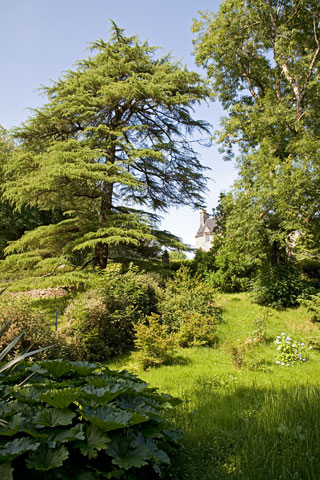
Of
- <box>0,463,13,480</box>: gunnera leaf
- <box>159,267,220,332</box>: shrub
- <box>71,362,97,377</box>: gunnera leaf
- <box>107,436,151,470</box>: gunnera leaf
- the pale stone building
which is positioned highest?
the pale stone building

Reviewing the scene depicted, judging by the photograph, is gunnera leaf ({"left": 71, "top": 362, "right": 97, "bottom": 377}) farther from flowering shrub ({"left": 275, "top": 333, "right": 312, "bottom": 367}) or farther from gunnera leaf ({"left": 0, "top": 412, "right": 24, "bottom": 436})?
flowering shrub ({"left": 275, "top": 333, "right": 312, "bottom": 367})

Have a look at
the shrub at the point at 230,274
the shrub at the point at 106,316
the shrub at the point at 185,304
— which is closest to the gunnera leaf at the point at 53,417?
the shrub at the point at 106,316

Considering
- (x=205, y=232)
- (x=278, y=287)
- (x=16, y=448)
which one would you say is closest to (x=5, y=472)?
(x=16, y=448)

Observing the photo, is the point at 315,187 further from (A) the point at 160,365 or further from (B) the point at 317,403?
(B) the point at 317,403

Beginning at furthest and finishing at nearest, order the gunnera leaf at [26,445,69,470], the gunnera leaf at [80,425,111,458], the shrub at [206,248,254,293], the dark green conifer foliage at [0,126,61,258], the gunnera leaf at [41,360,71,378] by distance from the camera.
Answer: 1. the dark green conifer foliage at [0,126,61,258]
2. the shrub at [206,248,254,293]
3. the gunnera leaf at [41,360,71,378]
4. the gunnera leaf at [80,425,111,458]
5. the gunnera leaf at [26,445,69,470]

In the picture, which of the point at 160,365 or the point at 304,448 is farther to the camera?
the point at 160,365

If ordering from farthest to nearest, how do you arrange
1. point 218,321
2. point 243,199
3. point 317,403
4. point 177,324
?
point 243,199, point 218,321, point 177,324, point 317,403

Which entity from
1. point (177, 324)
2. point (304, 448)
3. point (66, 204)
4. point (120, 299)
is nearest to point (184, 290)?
point (177, 324)

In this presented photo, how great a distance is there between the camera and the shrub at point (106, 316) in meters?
6.91

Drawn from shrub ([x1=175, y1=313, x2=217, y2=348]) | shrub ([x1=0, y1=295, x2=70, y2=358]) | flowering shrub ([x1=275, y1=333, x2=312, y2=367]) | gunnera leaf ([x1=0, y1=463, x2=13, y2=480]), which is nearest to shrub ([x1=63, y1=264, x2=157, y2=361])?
shrub ([x1=0, y1=295, x2=70, y2=358])

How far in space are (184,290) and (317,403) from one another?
6891 millimetres

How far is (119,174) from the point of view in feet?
39.9

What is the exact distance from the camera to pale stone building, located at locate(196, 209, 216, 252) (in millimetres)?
40641

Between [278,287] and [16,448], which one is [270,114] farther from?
[16,448]
